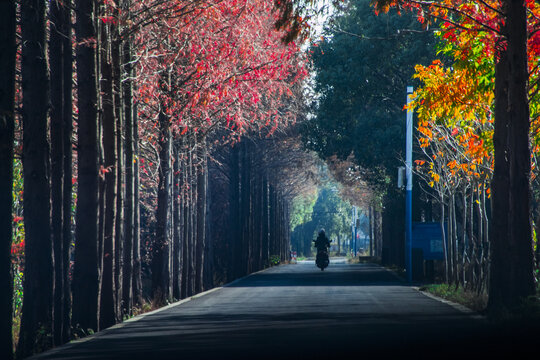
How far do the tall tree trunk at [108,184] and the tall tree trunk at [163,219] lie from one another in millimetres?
6792

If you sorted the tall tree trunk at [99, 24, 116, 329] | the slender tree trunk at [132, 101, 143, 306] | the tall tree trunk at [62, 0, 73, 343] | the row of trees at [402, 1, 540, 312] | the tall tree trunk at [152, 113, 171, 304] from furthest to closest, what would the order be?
the tall tree trunk at [152, 113, 171, 304], the slender tree trunk at [132, 101, 143, 306], the tall tree trunk at [99, 24, 116, 329], the row of trees at [402, 1, 540, 312], the tall tree trunk at [62, 0, 73, 343]

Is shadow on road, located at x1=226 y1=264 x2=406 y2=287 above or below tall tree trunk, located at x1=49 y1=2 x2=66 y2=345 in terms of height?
below

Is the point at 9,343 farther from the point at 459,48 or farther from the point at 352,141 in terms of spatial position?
the point at 352,141

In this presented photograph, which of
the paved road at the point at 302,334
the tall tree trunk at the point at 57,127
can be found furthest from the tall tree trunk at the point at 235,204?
the tall tree trunk at the point at 57,127

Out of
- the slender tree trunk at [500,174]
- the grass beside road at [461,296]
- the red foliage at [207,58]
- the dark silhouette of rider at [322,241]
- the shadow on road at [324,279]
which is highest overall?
the red foliage at [207,58]

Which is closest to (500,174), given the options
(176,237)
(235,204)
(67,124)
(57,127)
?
(67,124)

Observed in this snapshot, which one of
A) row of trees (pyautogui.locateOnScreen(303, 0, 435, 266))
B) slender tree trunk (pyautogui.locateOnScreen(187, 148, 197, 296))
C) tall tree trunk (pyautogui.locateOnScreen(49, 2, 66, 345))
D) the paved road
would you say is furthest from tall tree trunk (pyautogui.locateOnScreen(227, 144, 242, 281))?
tall tree trunk (pyautogui.locateOnScreen(49, 2, 66, 345))

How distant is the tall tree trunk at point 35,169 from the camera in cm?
1327

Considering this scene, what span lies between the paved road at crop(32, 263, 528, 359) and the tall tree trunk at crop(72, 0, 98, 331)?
80 cm

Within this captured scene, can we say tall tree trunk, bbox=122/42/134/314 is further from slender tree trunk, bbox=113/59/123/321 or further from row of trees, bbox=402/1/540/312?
row of trees, bbox=402/1/540/312

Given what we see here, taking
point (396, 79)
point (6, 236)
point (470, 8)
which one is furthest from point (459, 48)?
point (396, 79)

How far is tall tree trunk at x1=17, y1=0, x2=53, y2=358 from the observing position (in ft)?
43.5

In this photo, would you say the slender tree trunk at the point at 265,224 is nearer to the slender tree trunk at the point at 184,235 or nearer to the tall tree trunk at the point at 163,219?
the slender tree trunk at the point at 184,235

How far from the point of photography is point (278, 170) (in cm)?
6675
